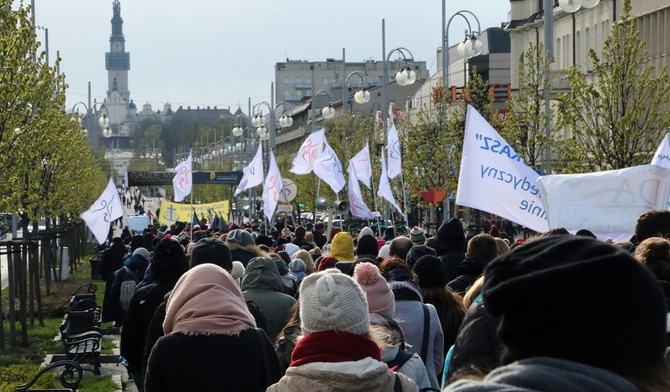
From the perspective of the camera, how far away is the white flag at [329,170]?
3278cm

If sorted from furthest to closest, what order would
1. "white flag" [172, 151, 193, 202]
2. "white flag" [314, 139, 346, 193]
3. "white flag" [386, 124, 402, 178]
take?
1. "white flag" [172, 151, 193, 202]
2. "white flag" [314, 139, 346, 193]
3. "white flag" [386, 124, 402, 178]

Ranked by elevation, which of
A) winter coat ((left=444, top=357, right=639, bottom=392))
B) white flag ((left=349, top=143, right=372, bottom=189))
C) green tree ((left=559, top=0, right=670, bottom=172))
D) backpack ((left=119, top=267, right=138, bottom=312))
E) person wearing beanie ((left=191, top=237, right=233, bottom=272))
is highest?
green tree ((left=559, top=0, right=670, bottom=172))

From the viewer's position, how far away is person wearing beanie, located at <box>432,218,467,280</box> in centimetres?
1213

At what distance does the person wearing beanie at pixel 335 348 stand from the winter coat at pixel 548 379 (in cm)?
247

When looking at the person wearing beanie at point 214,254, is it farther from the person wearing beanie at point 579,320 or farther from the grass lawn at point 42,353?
the person wearing beanie at point 579,320

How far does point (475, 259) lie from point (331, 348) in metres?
4.55

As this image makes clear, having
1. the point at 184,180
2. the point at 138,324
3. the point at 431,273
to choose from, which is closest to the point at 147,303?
the point at 138,324

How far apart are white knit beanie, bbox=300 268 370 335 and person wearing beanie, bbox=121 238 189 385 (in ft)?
11.9

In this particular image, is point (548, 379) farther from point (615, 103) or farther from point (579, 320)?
point (615, 103)

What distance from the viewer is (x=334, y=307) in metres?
5.18

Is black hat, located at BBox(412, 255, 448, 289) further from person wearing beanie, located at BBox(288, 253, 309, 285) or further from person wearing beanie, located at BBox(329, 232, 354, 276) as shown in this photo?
person wearing beanie, located at BBox(288, 253, 309, 285)

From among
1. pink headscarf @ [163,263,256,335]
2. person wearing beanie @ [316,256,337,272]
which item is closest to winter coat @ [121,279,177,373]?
pink headscarf @ [163,263,256,335]

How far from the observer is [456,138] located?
41.6 metres

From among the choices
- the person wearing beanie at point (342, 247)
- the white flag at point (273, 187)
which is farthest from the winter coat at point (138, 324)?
the white flag at point (273, 187)
